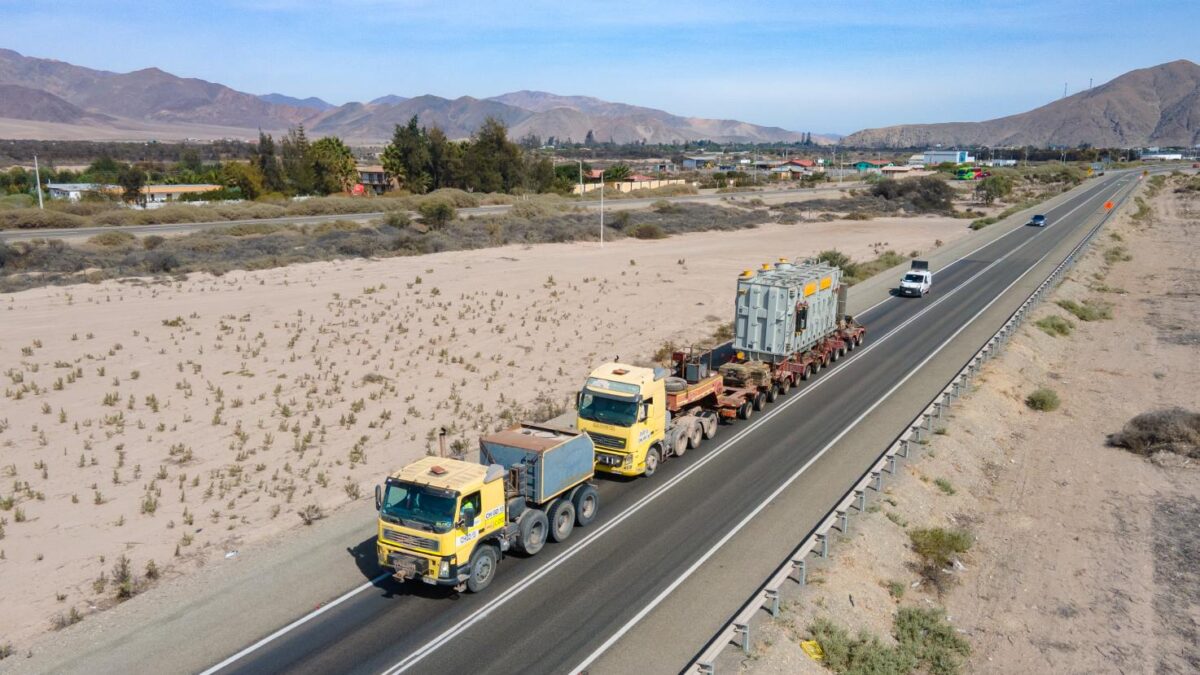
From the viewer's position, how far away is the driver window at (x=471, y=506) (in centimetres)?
1430

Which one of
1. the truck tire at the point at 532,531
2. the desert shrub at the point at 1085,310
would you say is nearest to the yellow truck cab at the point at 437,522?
the truck tire at the point at 532,531

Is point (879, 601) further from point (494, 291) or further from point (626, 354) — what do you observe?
point (494, 291)

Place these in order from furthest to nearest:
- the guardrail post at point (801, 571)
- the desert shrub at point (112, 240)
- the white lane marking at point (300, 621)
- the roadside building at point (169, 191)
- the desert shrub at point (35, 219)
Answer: the roadside building at point (169, 191) → the desert shrub at point (35, 219) → the desert shrub at point (112, 240) → the guardrail post at point (801, 571) → the white lane marking at point (300, 621)

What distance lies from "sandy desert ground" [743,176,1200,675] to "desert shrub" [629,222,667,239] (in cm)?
4663

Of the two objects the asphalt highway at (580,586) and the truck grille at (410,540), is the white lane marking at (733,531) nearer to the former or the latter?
the asphalt highway at (580,586)

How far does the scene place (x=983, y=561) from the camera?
18344 mm

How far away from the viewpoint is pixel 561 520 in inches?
677

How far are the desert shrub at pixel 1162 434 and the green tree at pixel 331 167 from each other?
10519 centimetres

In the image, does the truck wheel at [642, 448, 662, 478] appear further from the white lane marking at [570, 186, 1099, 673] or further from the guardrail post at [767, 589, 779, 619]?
the guardrail post at [767, 589, 779, 619]

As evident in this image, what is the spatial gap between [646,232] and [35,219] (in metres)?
58.4

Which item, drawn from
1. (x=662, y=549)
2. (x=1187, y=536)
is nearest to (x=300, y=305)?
(x=662, y=549)

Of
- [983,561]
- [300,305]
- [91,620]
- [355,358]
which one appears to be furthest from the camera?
[300,305]

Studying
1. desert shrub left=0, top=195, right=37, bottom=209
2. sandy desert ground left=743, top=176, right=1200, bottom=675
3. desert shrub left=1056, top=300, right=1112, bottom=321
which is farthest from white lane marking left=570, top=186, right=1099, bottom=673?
desert shrub left=0, top=195, right=37, bottom=209

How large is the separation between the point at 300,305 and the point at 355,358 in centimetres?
1090
